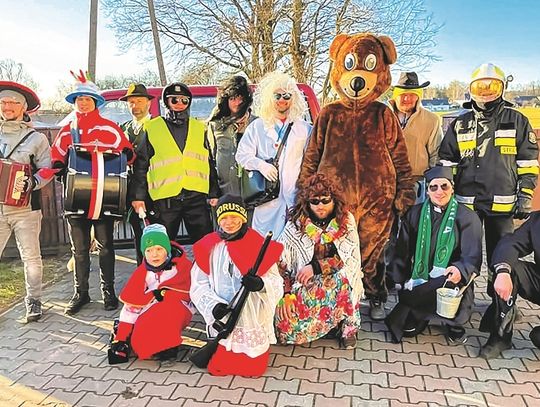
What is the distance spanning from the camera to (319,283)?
3699 mm

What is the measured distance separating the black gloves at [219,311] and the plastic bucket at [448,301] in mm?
1500

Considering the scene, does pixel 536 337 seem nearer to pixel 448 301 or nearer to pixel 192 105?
pixel 448 301

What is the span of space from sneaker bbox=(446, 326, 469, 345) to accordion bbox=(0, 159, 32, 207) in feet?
11.1

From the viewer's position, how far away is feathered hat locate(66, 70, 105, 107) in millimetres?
4113

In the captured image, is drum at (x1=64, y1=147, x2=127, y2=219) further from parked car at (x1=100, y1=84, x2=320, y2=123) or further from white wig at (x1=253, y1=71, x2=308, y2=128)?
parked car at (x1=100, y1=84, x2=320, y2=123)

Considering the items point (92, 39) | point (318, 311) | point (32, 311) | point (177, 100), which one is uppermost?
point (92, 39)

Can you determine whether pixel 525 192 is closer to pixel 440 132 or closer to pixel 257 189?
pixel 440 132

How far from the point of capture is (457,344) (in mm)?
3793

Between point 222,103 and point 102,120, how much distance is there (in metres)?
0.97

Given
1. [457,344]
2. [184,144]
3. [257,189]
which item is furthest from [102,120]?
[457,344]

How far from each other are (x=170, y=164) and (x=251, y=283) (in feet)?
4.32

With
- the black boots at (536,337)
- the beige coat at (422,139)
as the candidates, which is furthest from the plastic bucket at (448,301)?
the beige coat at (422,139)

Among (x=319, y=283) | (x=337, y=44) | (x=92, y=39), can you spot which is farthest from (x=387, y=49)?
(x=92, y=39)

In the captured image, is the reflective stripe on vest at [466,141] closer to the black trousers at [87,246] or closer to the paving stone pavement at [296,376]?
the paving stone pavement at [296,376]
